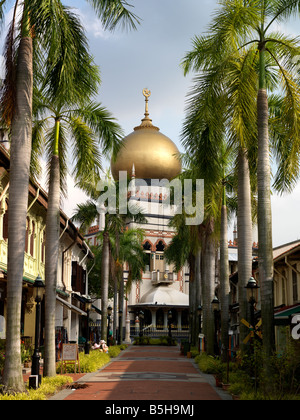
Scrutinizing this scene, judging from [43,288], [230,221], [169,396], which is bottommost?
[169,396]

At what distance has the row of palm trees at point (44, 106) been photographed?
13828 millimetres

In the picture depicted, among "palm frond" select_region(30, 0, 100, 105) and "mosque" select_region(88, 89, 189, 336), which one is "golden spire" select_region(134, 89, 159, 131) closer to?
"mosque" select_region(88, 89, 189, 336)

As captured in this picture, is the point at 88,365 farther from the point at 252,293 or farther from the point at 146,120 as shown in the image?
the point at 146,120

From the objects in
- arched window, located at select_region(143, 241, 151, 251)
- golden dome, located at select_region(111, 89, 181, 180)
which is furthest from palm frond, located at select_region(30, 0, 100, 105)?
golden dome, located at select_region(111, 89, 181, 180)

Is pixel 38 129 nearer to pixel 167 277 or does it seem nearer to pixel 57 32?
pixel 57 32

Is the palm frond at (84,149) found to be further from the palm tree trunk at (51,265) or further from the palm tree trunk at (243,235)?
the palm tree trunk at (243,235)

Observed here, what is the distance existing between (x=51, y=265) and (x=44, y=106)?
5.24m

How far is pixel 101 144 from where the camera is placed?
64.8 ft

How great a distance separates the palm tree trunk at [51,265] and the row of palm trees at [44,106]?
1.2 inches

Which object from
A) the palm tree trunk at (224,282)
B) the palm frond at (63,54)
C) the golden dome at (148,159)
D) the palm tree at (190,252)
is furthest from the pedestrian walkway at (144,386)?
the golden dome at (148,159)

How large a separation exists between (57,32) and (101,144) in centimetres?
578

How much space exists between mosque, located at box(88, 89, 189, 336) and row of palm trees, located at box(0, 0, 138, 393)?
130 feet
